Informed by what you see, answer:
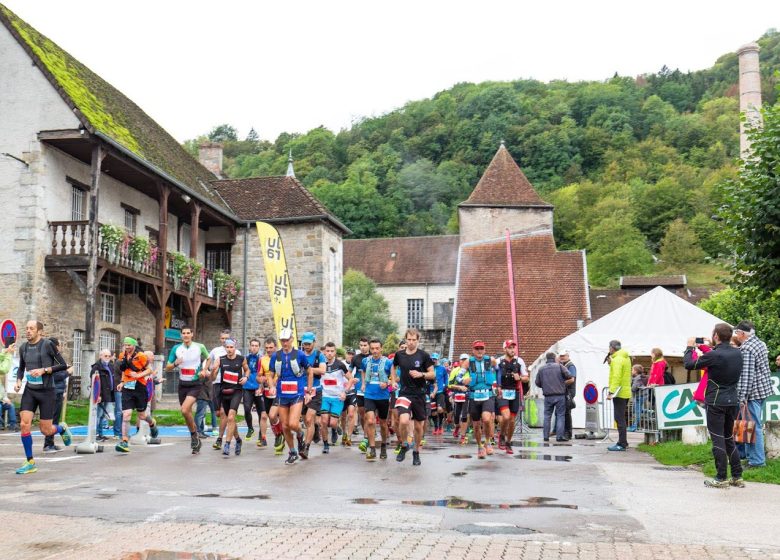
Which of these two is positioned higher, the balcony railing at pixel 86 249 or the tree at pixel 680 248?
the tree at pixel 680 248

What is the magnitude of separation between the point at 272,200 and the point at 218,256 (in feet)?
10.8

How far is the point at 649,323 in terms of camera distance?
21.8 metres

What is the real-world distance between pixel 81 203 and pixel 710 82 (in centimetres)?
11324

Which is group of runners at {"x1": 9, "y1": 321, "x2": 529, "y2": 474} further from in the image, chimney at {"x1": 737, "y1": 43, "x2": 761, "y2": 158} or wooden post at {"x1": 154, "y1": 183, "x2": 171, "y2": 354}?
chimney at {"x1": 737, "y1": 43, "x2": 761, "y2": 158}

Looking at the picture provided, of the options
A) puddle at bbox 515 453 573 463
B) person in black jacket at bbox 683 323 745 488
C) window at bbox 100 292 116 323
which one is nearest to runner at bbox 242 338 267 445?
puddle at bbox 515 453 573 463

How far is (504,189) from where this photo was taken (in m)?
54.6

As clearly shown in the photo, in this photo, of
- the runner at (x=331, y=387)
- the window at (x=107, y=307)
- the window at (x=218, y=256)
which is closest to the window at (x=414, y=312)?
the window at (x=218, y=256)

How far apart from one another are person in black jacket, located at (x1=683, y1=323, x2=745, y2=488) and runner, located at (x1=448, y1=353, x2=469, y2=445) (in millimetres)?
5404

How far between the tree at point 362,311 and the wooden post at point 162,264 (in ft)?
120

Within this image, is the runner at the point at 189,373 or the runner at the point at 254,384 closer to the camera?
the runner at the point at 189,373

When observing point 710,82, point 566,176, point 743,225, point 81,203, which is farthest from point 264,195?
point 710,82

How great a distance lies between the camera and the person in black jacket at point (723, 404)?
9.69 meters

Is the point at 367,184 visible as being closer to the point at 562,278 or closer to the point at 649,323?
the point at 562,278

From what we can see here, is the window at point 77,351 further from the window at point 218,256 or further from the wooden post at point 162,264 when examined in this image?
the window at point 218,256
